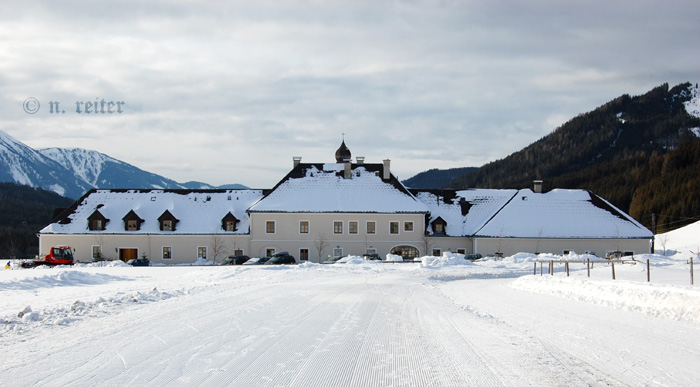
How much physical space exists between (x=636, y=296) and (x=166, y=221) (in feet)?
169

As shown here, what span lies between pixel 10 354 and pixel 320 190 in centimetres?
5448

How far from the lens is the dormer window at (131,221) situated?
2442 inches

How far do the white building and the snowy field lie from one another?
130 feet

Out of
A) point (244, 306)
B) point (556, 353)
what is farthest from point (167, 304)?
point (556, 353)

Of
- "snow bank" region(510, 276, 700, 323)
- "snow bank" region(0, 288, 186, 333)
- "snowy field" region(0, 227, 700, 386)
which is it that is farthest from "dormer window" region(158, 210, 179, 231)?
"snow bank" region(510, 276, 700, 323)

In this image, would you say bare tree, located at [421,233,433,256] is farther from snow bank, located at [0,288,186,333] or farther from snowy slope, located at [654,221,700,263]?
snowy slope, located at [654,221,700,263]

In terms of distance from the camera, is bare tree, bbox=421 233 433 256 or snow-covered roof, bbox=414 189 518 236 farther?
snow-covered roof, bbox=414 189 518 236

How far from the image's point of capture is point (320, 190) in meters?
64.3

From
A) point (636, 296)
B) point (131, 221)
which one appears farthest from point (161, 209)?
point (636, 296)

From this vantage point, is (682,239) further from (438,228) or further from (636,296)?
(636,296)

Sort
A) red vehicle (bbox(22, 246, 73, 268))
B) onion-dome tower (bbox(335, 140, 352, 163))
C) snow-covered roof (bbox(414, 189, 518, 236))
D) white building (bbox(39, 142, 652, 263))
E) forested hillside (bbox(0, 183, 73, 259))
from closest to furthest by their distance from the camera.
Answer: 1. red vehicle (bbox(22, 246, 73, 268))
2. white building (bbox(39, 142, 652, 263))
3. snow-covered roof (bbox(414, 189, 518, 236))
4. onion-dome tower (bbox(335, 140, 352, 163))
5. forested hillside (bbox(0, 183, 73, 259))

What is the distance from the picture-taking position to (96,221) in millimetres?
62219

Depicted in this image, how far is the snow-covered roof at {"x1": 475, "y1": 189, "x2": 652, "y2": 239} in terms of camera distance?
6022 centimetres

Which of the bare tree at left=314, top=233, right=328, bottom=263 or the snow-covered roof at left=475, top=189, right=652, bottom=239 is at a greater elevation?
the snow-covered roof at left=475, top=189, right=652, bottom=239
